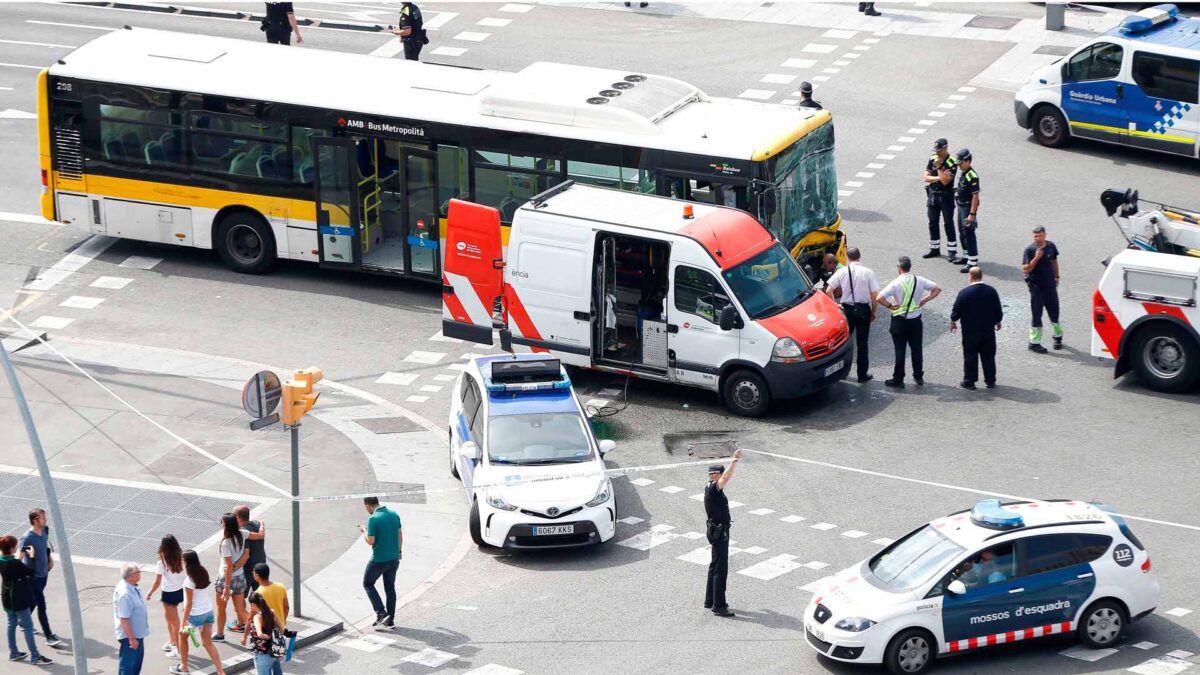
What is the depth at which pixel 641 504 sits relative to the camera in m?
20.8

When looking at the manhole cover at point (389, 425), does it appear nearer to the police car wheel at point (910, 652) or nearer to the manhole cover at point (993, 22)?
the police car wheel at point (910, 652)

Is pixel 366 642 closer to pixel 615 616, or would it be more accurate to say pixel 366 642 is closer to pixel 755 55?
pixel 615 616

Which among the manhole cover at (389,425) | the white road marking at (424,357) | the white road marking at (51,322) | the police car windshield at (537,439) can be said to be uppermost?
the police car windshield at (537,439)

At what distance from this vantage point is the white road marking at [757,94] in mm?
34219

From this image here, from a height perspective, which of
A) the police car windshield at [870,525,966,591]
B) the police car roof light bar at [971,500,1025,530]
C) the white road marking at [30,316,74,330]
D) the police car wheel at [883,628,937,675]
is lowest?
the white road marking at [30,316,74,330]

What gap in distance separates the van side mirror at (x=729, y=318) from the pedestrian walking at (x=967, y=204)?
18.0 ft

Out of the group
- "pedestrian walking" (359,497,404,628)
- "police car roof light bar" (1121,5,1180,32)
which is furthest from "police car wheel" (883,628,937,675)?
"police car roof light bar" (1121,5,1180,32)

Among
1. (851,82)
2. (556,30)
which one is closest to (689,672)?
(851,82)

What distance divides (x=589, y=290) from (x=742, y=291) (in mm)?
1946

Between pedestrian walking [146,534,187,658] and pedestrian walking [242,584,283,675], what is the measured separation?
1.28 metres

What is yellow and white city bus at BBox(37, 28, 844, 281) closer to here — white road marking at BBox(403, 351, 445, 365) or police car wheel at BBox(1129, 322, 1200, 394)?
white road marking at BBox(403, 351, 445, 365)

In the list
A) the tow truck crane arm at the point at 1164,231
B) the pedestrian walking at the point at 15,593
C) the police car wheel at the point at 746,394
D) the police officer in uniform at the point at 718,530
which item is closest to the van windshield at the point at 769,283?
the police car wheel at the point at 746,394

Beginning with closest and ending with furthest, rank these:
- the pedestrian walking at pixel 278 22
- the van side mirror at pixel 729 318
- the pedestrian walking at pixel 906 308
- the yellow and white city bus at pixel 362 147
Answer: the van side mirror at pixel 729 318 → the pedestrian walking at pixel 906 308 → the yellow and white city bus at pixel 362 147 → the pedestrian walking at pixel 278 22

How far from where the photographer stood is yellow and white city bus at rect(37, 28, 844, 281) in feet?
82.7
